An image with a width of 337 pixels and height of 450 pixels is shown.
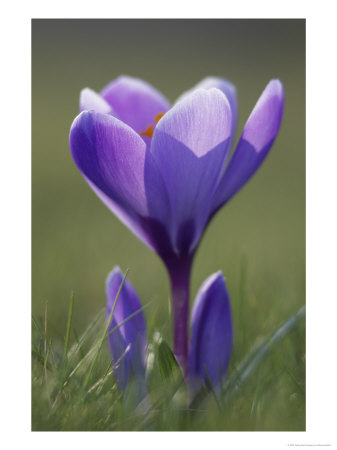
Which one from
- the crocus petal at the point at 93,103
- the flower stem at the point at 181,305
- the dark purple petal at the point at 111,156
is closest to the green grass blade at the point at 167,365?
the flower stem at the point at 181,305

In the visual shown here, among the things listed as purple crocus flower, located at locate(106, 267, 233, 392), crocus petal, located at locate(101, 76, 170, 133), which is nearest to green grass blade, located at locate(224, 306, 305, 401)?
purple crocus flower, located at locate(106, 267, 233, 392)

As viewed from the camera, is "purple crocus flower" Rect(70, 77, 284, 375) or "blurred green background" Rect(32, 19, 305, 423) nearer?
"purple crocus flower" Rect(70, 77, 284, 375)

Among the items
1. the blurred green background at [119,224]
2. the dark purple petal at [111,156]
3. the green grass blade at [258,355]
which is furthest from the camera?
the blurred green background at [119,224]

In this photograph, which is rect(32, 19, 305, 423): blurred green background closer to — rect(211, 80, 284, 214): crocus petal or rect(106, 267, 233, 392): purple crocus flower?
rect(106, 267, 233, 392): purple crocus flower

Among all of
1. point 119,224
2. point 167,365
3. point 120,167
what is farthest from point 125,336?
point 119,224

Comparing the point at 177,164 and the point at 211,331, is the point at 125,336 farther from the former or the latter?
the point at 177,164
